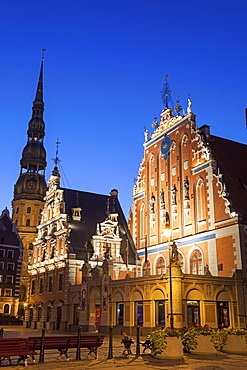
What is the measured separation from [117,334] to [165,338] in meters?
17.0

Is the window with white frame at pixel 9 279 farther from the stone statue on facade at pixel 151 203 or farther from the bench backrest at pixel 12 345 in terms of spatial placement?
the bench backrest at pixel 12 345

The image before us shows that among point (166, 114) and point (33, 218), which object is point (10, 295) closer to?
point (33, 218)

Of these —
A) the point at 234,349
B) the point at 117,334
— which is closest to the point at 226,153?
the point at 117,334

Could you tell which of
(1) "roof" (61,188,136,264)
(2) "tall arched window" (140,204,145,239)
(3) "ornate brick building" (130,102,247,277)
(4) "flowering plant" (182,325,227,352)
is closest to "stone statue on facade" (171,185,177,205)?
(3) "ornate brick building" (130,102,247,277)

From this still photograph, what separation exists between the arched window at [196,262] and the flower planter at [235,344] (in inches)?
621

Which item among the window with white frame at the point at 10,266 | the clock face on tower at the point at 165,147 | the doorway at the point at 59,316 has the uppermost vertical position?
the clock face on tower at the point at 165,147

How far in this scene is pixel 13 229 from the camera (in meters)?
64.5

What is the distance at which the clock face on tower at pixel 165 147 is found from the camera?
42000mm

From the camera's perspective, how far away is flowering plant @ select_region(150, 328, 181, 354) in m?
16.4

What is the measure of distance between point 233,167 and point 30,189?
190ft

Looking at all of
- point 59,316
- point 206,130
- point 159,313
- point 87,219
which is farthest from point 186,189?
point 59,316

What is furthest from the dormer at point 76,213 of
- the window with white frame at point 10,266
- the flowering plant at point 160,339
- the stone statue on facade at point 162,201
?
the flowering plant at point 160,339

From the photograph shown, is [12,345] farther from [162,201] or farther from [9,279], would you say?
[9,279]

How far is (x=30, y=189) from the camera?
3413 inches
